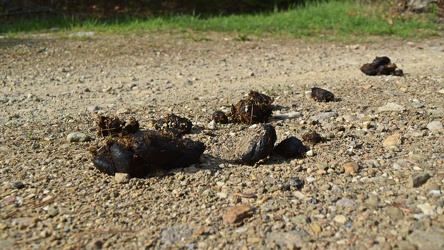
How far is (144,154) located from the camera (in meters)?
3.30

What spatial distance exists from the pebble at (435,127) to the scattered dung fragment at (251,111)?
3.85ft

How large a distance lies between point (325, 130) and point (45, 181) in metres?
1.96

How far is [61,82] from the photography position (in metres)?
5.85

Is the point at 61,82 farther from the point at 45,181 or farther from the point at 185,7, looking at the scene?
the point at 185,7

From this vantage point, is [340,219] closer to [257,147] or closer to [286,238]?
[286,238]

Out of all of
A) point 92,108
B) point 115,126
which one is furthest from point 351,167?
point 92,108

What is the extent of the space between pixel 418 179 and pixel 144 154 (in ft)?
5.13

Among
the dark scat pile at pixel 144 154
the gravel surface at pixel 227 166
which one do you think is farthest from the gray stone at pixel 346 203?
the dark scat pile at pixel 144 154

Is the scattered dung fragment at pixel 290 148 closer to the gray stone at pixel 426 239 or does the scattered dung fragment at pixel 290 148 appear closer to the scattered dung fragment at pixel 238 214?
the scattered dung fragment at pixel 238 214

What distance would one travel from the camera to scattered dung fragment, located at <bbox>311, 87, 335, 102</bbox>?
4781 millimetres

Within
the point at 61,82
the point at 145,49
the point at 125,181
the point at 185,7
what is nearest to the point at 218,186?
the point at 125,181

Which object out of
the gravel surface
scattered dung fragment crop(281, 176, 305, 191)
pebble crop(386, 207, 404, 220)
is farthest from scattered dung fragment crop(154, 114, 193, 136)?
pebble crop(386, 207, 404, 220)

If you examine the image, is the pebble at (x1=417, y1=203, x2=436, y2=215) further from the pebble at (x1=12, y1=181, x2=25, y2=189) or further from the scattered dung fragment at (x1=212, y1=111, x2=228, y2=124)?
the pebble at (x1=12, y1=181, x2=25, y2=189)

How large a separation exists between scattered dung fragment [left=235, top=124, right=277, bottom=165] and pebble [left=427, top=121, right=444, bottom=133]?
4.04 feet
